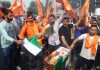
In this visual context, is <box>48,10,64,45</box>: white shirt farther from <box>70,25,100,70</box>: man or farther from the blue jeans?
the blue jeans

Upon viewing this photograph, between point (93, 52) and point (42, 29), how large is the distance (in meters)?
1.44

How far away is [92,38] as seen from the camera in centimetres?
886

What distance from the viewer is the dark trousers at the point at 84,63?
29.7 ft

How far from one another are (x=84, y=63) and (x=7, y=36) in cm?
200

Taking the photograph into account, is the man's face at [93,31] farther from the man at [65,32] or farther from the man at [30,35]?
the man at [30,35]

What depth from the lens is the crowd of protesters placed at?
876 cm

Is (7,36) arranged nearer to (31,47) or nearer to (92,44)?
(31,47)

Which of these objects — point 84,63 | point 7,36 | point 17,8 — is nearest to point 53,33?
point 84,63

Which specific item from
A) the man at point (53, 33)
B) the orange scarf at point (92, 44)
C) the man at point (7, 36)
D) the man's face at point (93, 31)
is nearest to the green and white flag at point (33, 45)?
the man at point (7, 36)

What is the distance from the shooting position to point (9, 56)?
353 inches

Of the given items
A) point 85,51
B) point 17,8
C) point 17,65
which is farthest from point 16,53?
point 17,8

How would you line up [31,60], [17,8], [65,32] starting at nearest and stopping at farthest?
[31,60], [65,32], [17,8]

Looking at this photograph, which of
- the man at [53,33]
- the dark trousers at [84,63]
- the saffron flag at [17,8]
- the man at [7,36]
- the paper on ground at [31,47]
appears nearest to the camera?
the man at [7,36]

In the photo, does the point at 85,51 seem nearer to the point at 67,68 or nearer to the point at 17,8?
the point at 67,68
